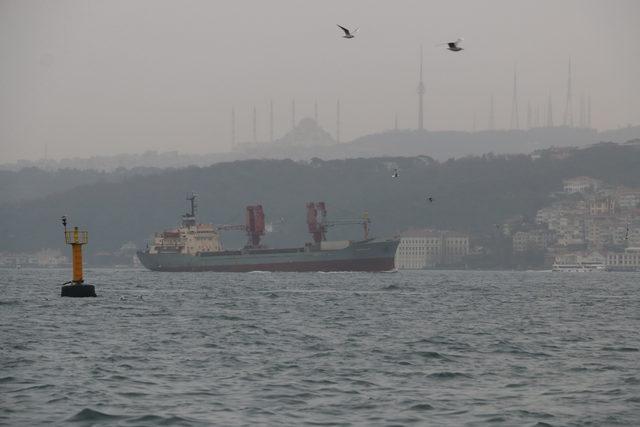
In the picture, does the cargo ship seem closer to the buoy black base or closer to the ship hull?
the ship hull

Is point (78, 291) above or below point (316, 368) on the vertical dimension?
above

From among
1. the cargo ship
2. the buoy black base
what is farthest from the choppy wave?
the cargo ship

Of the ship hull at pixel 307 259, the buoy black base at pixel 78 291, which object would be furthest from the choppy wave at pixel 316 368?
the ship hull at pixel 307 259

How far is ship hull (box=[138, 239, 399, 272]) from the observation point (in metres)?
166

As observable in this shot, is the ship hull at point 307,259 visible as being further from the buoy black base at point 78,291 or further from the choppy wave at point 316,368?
the choppy wave at point 316,368

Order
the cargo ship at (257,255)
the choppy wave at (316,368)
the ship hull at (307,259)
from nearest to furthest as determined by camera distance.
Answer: the choppy wave at (316,368) → the ship hull at (307,259) → the cargo ship at (257,255)

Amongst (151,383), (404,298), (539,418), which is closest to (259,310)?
(404,298)

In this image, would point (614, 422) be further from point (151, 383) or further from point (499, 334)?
point (499, 334)

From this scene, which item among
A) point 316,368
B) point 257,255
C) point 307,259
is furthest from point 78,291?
point 257,255

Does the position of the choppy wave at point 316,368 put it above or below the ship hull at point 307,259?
below

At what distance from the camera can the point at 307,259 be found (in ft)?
544

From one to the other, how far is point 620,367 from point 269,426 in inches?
507

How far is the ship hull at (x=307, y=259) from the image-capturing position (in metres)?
166

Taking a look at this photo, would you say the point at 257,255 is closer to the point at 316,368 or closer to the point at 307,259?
the point at 307,259
